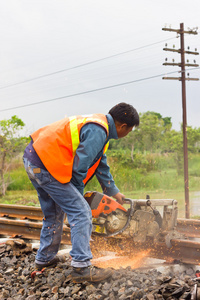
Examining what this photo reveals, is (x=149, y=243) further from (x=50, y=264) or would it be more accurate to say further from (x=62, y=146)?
(x=62, y=146)

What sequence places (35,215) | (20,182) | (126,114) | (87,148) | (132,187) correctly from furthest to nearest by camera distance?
1. (20,182)
2. (132,187)
3. (35,215)
4. (126,114)
5. (87,148)

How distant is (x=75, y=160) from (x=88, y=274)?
4.12 feet

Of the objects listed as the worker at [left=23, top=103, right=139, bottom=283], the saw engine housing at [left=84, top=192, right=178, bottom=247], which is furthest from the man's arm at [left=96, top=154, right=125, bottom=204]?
the worker at [left=23, top=103, right=139, bottom=283]

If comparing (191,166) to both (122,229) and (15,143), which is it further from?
(122,229)

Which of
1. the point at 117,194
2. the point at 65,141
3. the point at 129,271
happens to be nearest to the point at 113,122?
the point at 65,141

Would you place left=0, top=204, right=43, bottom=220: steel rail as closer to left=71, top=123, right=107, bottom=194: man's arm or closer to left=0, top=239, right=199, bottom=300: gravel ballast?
left=0, top=239, right=199, bottom=300: gravel ballast

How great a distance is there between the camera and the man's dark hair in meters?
4.03

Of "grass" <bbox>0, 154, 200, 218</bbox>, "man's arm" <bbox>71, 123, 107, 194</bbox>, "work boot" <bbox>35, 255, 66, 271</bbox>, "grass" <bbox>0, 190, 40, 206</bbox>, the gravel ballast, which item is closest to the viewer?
the gravel ballast

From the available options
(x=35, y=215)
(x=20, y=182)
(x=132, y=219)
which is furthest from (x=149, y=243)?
(x=20, y=182)

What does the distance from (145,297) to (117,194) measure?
1583mm

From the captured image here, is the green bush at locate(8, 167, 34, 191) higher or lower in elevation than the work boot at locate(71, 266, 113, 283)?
higher

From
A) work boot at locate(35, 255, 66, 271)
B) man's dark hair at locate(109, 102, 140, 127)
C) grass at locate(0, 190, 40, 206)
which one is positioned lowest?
grass at locate(0, 190, 40, 206)

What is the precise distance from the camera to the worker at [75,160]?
12.4ft

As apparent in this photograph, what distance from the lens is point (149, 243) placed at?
5027 mm
